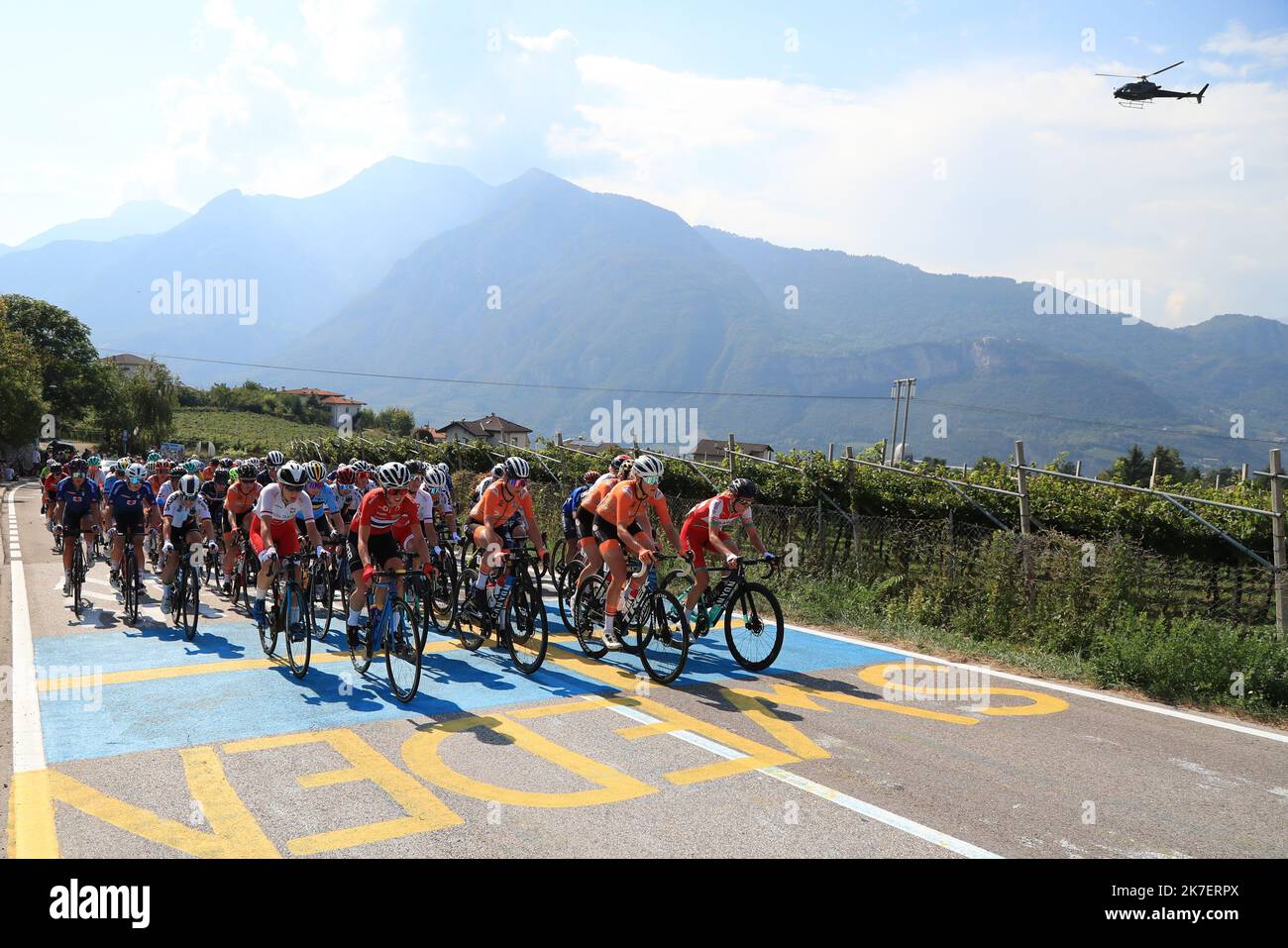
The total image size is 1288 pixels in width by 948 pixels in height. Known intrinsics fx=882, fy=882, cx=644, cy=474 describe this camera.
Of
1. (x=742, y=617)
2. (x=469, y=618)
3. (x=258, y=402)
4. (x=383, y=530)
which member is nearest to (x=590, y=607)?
(x=469, y=618)

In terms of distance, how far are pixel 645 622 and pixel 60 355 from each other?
8977 cm

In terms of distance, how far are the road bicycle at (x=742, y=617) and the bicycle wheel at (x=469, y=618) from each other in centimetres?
219

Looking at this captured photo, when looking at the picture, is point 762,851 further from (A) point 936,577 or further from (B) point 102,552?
(B) point 102,552

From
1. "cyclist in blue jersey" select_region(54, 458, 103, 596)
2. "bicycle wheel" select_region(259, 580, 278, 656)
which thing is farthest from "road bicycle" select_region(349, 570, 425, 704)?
"cyclist in blue jersey" select_region(54, 458, 103, 596)

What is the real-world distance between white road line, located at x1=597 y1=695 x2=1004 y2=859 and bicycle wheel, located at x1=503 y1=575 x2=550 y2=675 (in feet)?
7.88

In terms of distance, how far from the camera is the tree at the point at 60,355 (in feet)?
247

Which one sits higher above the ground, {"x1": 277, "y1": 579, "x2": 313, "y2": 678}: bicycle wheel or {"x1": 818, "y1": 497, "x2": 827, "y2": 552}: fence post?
{"x1": 818, "y1": 497, "x2": 827, "y2": 552}: fence post

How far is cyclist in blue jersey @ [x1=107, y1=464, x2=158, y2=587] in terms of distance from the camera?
1142cm

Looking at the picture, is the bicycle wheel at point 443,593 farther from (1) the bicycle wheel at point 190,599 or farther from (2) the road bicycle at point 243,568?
(1) the bicycle wheel at point 190,599

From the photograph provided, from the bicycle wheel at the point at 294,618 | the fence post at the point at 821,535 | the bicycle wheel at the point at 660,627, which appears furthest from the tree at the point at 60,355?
the bicycle wheel at the point at 660,627

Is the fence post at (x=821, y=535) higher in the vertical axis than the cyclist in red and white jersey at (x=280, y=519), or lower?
lower

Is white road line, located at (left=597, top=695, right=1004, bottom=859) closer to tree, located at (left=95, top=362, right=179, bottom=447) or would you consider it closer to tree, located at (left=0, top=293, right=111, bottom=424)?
tree, located at (left=0, top=293, right=111, bottom=424)
